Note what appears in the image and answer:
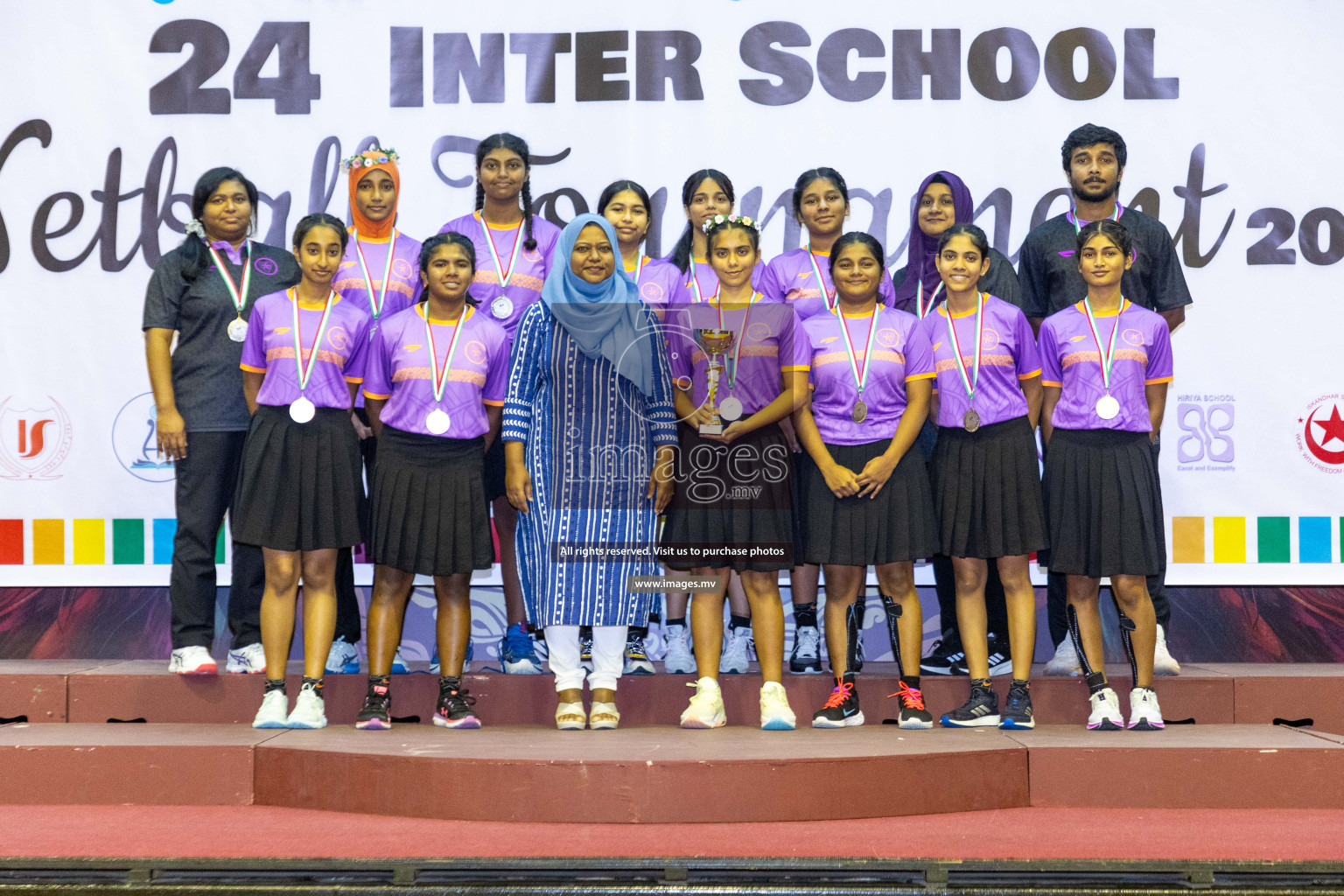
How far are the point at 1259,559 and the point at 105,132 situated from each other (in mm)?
4671

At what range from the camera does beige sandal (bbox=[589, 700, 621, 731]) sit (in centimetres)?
371

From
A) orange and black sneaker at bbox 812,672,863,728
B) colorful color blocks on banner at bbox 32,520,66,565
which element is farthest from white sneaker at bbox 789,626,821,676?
colorful color blocks on banner at bbox 32,520,66,565

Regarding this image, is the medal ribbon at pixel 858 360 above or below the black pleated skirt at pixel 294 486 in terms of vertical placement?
above

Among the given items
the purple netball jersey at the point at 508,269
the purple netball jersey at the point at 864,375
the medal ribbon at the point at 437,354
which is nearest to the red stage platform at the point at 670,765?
the purple netball jersey at the point at 864,375

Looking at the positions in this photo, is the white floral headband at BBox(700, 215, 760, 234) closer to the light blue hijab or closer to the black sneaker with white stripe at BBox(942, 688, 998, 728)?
the light blue hijab

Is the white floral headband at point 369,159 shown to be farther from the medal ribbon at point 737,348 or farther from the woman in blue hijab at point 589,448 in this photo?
the medal ribbon at point 737,348

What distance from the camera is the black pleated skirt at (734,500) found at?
3.74 m

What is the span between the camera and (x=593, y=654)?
12.3ft

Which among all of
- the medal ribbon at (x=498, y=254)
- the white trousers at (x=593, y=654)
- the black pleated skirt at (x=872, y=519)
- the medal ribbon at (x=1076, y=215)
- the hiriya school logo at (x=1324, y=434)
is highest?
the medal ribbon at (x=1076, y=215)

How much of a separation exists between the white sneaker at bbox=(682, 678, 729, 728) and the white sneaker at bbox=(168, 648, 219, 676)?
4.98 ft

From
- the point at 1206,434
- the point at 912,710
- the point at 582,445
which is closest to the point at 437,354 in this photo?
the point at 582,445

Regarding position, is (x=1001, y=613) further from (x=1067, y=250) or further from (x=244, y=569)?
(x=244, y=569)

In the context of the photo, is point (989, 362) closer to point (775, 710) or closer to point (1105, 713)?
point (1105, 713)

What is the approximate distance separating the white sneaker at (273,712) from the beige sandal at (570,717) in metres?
0.79
